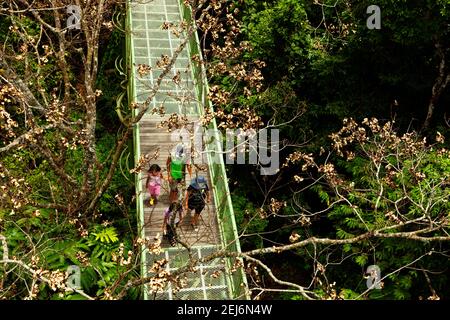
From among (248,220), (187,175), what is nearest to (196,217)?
(187,175)

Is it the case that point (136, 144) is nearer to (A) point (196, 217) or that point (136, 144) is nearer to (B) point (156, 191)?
(B) point (156, 191)

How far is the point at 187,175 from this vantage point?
1127 centimetres

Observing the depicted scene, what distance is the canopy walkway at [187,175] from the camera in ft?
30.1

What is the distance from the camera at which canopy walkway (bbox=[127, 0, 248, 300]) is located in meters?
9.17

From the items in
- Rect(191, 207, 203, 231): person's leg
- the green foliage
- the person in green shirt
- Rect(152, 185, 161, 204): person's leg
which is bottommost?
the green foliage

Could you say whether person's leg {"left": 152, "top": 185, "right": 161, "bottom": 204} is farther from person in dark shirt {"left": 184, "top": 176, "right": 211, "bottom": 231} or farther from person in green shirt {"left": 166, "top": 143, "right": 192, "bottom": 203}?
person in dark shirt {"left": 184, "top": 176, "right": 211, "bottom": 231}

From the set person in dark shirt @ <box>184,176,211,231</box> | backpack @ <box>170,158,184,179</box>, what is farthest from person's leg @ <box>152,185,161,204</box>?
person in dark shirt @ <box>184,176,211,231</box>

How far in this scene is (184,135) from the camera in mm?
12016

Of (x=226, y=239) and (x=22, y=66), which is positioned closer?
(x=226, y=239)

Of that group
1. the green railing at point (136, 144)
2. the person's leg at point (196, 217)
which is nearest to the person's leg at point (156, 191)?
the green railing at point (136, 144)
